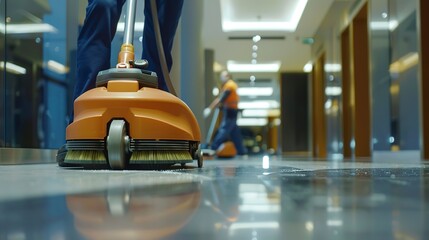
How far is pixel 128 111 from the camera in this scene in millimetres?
1432

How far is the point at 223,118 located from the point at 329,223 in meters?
6.81

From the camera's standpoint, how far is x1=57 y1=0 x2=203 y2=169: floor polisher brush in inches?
56.2

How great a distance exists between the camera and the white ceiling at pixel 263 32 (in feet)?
27.1

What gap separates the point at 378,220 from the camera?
1.52ft

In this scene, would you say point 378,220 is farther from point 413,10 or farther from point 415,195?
point 413,10

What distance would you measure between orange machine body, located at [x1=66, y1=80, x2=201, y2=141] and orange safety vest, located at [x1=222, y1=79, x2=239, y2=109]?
555cm

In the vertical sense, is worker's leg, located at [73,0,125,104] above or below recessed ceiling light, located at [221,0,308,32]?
below

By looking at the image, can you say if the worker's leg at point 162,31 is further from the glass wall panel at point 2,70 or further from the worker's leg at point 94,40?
the glass wall panel at point 2,70

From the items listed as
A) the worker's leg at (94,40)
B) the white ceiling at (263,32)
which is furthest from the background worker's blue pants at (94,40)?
the white ceiling at (263,32)

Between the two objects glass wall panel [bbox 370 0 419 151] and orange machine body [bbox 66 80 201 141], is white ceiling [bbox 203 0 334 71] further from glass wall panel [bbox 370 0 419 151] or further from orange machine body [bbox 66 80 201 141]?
orange machine body [bbox 66 80 201 141]

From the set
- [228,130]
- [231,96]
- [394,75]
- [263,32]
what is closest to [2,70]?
[394,75]

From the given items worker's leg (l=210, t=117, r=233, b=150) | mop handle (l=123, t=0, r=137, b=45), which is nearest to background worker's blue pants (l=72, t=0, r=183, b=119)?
mop handle (l=123, t=0, r=137, b=45)

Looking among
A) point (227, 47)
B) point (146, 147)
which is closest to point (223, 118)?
point (227, 47)

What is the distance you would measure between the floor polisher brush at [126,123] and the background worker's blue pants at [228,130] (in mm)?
5238
